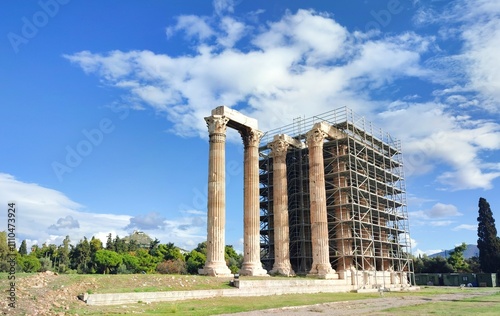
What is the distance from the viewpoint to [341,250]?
149 feet

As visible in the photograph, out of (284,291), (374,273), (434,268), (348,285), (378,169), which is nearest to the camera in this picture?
(284,291)

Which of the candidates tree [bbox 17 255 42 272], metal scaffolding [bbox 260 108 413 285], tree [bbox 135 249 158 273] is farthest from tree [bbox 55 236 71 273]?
metal scaffolding [bbox 260 108 413 285]

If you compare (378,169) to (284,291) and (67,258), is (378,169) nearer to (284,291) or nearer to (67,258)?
(284,291)

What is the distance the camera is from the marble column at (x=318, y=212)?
4181 centimetres

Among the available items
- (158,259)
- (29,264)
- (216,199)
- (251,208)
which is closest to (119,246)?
(158,259)

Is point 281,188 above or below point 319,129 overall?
below

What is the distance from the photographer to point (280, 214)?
4444 centimetres

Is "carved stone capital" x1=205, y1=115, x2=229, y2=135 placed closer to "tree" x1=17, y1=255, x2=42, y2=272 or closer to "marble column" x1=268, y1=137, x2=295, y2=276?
"marble column" x1=268, y1=137, x2=295, y2=276

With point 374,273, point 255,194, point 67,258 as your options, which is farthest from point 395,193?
point 67,258

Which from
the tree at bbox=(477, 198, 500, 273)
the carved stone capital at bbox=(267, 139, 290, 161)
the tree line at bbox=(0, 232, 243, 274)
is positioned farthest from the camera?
the tree at bbox=(477, 198, 500, 273)

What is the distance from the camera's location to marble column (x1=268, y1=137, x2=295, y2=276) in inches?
1697

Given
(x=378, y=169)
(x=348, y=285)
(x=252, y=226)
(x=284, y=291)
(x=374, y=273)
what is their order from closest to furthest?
1. (x=284, y=291)
2. (x=252, y=226)
3. (x=348, y=285)
4. (x=374, y=273)
5. (x=378, y=169)

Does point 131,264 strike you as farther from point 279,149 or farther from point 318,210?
point 318,210

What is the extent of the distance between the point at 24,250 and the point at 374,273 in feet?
240
